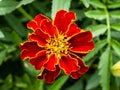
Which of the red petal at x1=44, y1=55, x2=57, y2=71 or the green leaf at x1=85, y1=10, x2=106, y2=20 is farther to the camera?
the green leaf at x1=85, y1=10, x2=106, y2=20

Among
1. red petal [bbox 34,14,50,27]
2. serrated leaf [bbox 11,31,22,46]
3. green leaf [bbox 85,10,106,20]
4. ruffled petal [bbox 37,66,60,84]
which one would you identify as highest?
green leaf [bbox 85,10,106,20]

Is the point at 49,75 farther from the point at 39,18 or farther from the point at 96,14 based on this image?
the point at 96,14

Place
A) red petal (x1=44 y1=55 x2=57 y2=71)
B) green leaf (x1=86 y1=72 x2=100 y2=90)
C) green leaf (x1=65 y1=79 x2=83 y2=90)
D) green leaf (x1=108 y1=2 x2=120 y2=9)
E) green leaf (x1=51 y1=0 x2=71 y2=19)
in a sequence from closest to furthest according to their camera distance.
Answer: red petal (x1=44 y1=55 x2=57 y2=71) → green leaf (x1=51 y1=0 x2=71 y2=19) → green leaf (x1=108 y1=2 x2=120 y2=9) → green leaf (x1=86 y1=72 x2=100 y2=90) → green leaf (x1=65 y1=79 x2=83 y2=90)

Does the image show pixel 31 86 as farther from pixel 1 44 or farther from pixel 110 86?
pixel 110 86

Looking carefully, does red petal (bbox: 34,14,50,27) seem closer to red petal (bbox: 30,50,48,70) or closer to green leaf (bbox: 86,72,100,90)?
red petal (bbox: 30,50,48,70)

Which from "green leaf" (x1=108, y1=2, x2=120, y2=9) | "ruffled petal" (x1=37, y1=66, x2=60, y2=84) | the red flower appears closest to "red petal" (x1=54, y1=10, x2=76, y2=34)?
the red flower

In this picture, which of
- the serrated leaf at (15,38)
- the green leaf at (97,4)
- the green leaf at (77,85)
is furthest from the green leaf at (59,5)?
the green leaf at (77,85)

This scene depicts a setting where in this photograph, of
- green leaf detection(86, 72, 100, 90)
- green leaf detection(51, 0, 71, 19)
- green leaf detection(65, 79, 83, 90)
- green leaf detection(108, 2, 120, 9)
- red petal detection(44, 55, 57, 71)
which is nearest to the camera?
red petal detection(44, 55, 57, 71)
